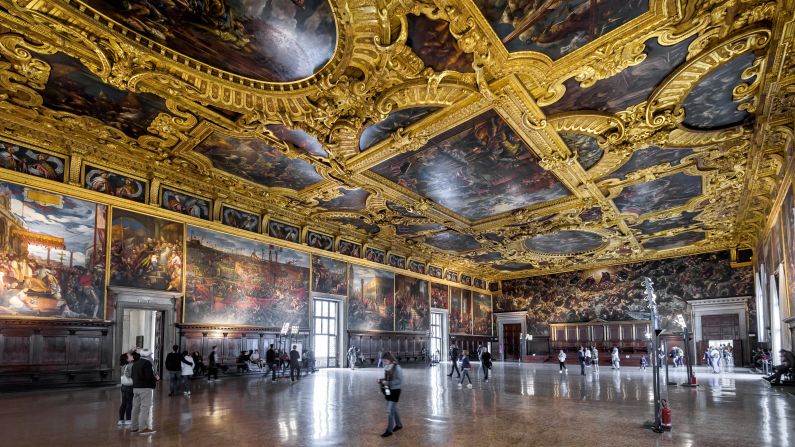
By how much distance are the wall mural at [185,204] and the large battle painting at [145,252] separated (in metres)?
0.59

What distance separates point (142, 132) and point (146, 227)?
3.80 m

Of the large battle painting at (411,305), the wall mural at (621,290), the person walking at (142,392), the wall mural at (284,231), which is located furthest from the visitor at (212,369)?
the wall mural at (621,290)

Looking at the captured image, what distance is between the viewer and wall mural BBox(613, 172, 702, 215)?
17.1 m

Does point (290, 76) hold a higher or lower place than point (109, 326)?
higher

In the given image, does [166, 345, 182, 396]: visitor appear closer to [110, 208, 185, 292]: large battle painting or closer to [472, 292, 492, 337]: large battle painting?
[110, 208, 185, 292]: large battle painting

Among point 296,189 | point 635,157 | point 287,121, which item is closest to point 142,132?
point 287,121

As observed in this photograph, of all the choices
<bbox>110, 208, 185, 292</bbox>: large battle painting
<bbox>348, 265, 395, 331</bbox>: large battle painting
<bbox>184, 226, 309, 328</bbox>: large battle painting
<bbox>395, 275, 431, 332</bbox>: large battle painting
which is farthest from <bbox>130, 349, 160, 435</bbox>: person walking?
<bbox>395, 275, 431, 332</bbox>: large battle painting

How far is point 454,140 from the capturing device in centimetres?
1316

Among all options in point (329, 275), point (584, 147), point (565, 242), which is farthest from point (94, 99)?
point (565, 242)

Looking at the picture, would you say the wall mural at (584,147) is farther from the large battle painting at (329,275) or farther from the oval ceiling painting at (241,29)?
the large battle painting at (329,275)

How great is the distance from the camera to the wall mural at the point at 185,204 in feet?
52.7

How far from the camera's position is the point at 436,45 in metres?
8.94

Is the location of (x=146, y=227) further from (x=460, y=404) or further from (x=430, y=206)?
(x=460, y=404)

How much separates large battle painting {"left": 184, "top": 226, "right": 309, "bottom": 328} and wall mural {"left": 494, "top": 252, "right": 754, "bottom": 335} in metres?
22.9
